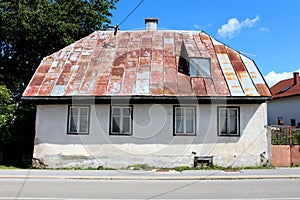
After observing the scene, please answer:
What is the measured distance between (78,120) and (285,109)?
929 inches

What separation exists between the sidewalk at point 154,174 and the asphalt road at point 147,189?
1.27 feet

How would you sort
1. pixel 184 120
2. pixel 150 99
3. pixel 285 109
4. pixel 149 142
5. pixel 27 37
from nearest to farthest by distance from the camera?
1. pixel 150 99
2. pixel 149 142
3. pixel 184 120
4. pixel 27 37
5. pixel 285 109

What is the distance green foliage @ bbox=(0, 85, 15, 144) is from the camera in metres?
13.5

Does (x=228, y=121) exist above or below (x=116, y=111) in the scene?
below

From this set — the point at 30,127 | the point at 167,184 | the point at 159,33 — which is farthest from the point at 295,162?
the point at 30,127

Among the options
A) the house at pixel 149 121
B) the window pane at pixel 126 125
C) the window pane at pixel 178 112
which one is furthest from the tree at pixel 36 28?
the window pane at pixel 178 112

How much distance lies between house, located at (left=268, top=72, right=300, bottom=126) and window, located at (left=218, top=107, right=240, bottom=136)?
56.0ft

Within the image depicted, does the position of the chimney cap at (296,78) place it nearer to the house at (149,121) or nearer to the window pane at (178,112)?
the house at (149,121)

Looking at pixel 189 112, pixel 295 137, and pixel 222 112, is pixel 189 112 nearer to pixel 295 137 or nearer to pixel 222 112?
pixel 222 112

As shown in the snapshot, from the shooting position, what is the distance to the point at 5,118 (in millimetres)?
13586

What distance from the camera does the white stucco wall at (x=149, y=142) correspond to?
39.1ft

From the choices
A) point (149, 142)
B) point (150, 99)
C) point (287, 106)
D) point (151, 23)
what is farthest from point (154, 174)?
point (287, 106)

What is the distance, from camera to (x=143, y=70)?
13.1 metres

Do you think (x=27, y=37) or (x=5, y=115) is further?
(x=27, y=37)
